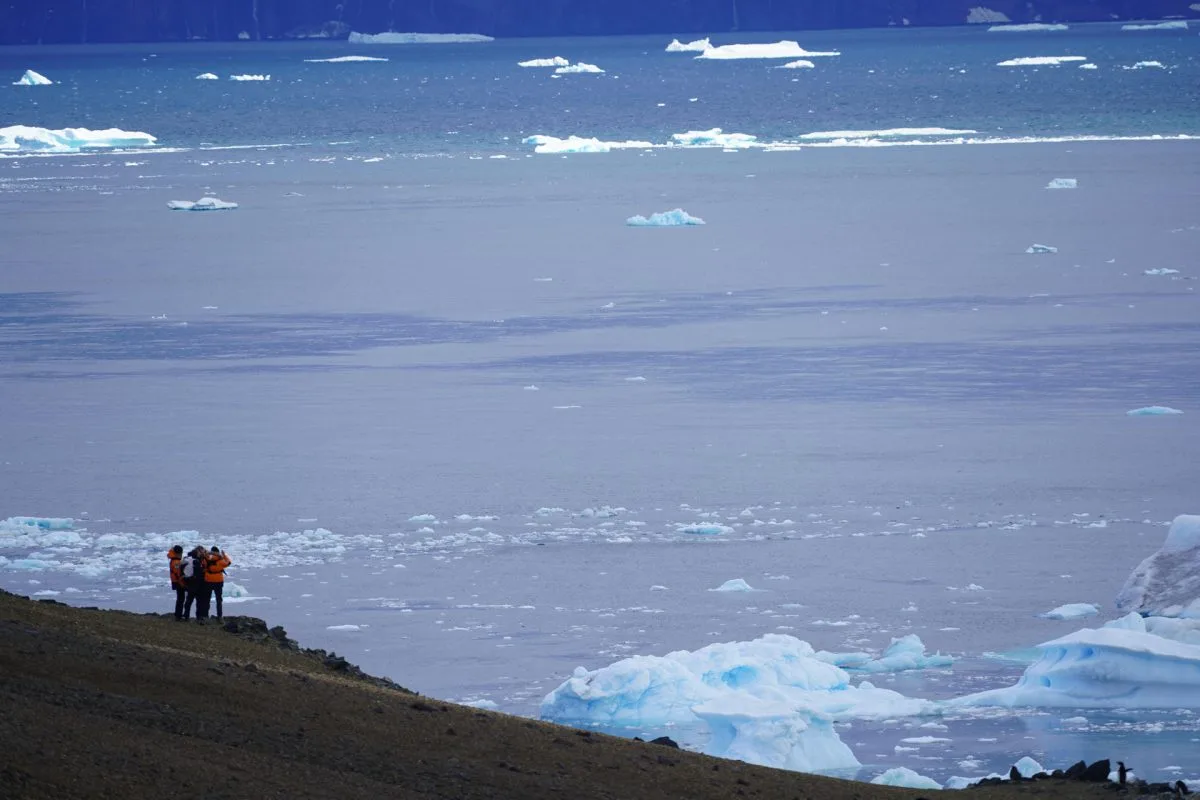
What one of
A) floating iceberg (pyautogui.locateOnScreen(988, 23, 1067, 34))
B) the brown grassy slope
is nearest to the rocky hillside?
floating iceberg (pyautogui.locateOnScreen(988, 23, 1067, 34))

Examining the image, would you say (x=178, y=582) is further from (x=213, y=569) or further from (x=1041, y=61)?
(x=1041, y=61)

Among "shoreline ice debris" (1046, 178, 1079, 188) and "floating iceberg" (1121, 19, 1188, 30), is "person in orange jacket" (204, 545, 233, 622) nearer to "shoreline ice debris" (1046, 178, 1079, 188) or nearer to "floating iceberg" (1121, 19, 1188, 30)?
"shoreline ice debris" (1046, 178, 1079, 188)

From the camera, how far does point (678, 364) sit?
1995 cm

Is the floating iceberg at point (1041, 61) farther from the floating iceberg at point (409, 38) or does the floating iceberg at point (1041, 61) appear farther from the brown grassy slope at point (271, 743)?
the brown grassy slope at point (271, 743)

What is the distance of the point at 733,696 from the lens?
10.2 m

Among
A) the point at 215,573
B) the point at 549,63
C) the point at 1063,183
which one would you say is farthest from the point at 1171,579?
the point at 549,63

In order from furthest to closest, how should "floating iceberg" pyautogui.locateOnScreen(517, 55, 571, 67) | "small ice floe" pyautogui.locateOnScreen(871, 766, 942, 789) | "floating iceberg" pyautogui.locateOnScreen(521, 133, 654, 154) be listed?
"floating iceberg" pyautogui.locateOnScreen(517, 55, 571, 67) → "floating iceberg" pyautogui.locateOnScreen(521, 133, 654, 154) → "small ice floe" pyautogui.locateOnScreen(871, 766, 942, 789)

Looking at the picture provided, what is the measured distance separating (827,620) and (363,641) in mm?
2712

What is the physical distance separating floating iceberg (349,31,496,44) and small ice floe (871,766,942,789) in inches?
6678

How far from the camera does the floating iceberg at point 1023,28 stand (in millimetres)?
169525

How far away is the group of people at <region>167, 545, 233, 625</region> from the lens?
1083 centimetres

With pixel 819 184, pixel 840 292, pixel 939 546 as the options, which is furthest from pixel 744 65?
pixel 939 546

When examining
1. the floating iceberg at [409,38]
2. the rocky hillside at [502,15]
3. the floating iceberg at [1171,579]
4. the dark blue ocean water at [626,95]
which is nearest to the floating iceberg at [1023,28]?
the rocky hillside at [502,15]

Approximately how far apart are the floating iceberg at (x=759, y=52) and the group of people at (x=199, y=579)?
334ft
